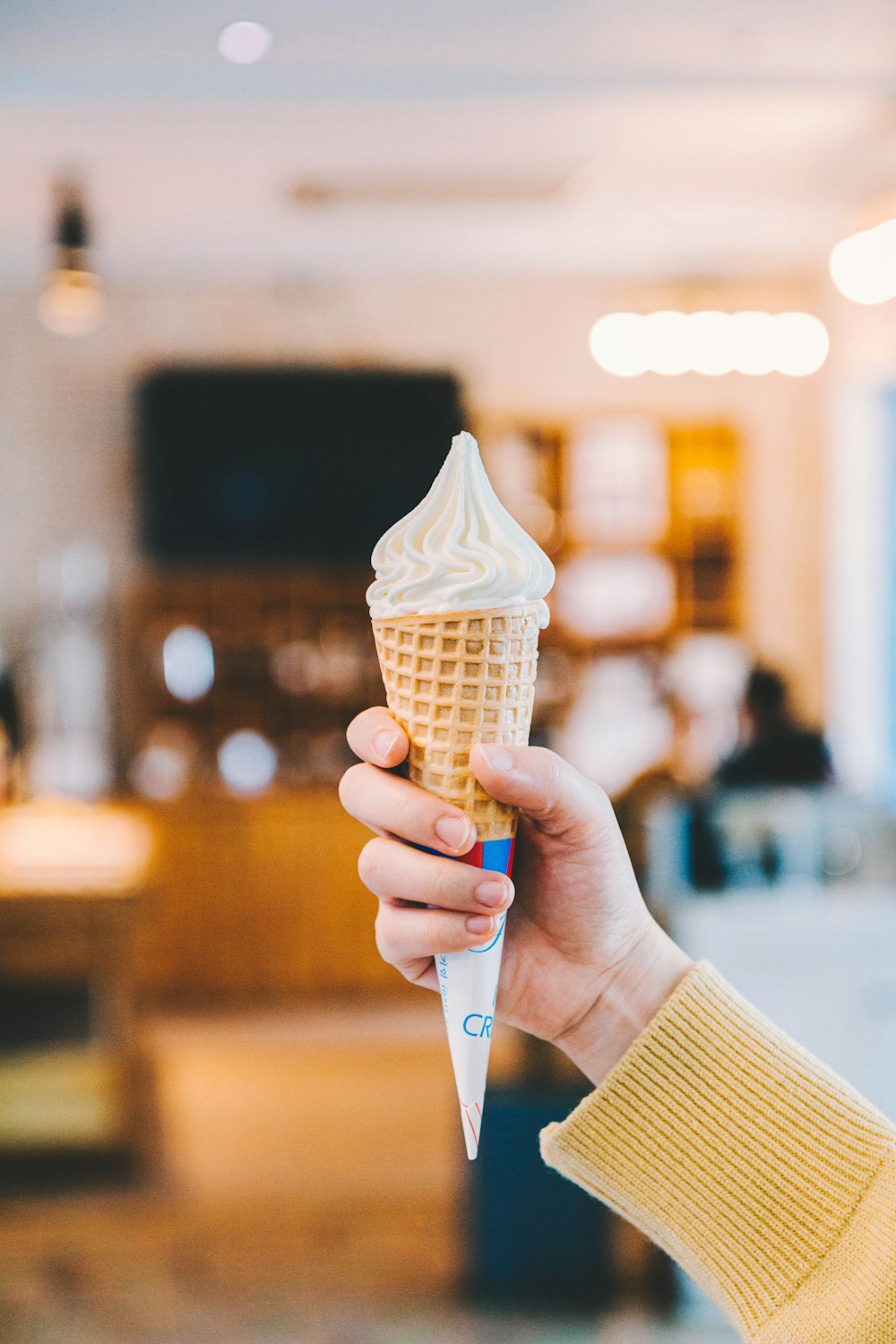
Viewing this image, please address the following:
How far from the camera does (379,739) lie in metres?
1.03

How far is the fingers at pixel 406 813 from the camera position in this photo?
96 cm

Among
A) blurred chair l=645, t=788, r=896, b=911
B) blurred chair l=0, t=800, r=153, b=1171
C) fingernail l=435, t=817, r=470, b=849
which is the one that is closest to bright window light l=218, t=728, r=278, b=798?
blurred chair l=0, t=800, r=153, b=1171

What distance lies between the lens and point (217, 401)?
620cm

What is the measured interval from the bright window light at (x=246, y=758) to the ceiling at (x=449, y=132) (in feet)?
7.52

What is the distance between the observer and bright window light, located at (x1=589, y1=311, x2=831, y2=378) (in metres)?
6.17

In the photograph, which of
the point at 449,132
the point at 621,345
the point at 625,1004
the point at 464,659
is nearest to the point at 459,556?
the point at 464,659

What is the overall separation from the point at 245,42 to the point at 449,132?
0.94 m

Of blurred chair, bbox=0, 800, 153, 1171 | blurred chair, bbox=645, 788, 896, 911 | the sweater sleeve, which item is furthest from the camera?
blurred chair, bbox=0, 800, 153, 1171

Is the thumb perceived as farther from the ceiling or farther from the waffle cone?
the ceiling

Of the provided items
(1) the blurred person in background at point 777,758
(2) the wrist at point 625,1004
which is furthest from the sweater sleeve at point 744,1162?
(1) the blurred person in background at point 777,758

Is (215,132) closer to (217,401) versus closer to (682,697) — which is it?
(217,401)

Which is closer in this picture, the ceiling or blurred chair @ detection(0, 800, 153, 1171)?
the ceiling

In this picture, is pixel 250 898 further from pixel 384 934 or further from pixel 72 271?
pixel 384 934

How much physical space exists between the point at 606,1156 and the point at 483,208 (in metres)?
4.92
